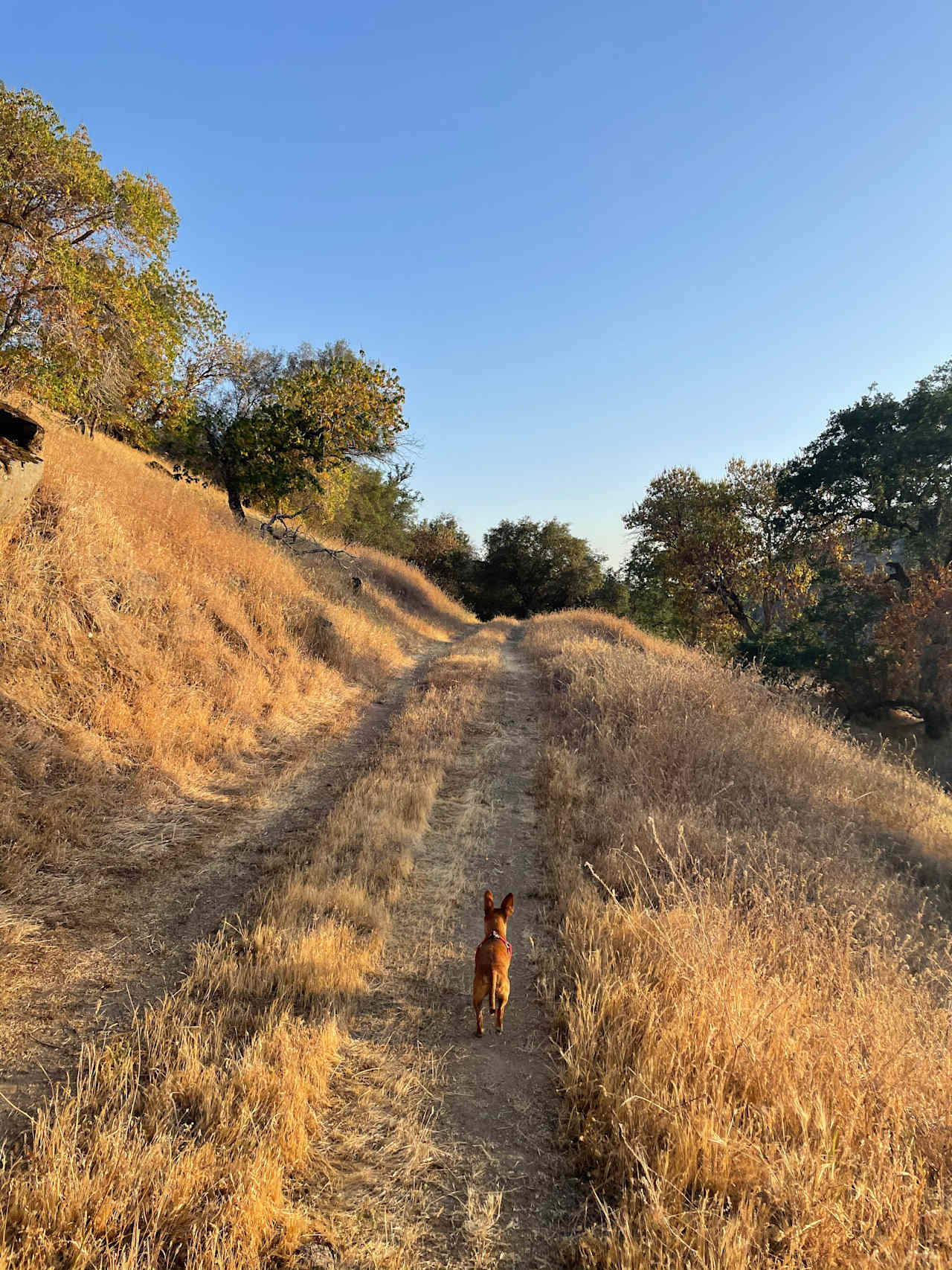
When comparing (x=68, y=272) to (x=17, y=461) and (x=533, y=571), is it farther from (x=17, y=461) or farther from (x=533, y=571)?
(x=533, y=571)

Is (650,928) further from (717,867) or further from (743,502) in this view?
(743,502)

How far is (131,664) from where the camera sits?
20.5 ft

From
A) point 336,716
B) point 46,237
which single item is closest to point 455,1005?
point 336,716

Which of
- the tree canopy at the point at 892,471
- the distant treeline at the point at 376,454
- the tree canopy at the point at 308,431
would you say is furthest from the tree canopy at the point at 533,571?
the tree canopy at the point at 308,431

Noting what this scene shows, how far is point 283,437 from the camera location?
48.9 feet

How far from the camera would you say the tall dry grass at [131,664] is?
4754mm

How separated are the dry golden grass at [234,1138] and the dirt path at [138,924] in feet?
0.79

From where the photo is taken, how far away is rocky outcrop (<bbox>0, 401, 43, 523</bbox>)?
6.09 m

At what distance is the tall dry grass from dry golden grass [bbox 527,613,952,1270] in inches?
157

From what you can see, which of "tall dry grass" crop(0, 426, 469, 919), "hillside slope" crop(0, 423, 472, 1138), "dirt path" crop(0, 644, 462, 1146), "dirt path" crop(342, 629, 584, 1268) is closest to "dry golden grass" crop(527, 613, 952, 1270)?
"dirt path" crop(342, 629, 584, 1268)

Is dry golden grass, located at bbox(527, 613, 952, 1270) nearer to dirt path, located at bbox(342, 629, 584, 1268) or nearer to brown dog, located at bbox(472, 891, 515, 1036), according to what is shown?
dirt path, located at bbox(342, 629, 584, 1268)

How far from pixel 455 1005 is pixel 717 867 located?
8.85 feet

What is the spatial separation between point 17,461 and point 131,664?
108 inches

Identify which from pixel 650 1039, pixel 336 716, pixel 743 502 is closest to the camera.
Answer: pixel 650 1039
